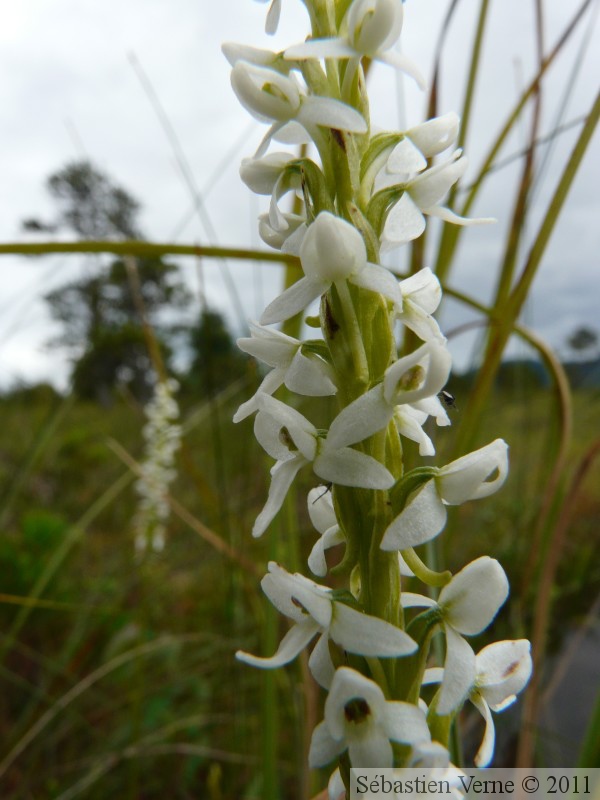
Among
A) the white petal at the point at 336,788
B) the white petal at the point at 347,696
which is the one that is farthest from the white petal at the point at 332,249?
the white petal at the point at 336,788

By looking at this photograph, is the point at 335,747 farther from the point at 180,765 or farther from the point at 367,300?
the point at 180,765

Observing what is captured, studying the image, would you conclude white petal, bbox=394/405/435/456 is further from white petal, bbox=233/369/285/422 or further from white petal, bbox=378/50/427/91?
white petal, bbox=378/50/427/91

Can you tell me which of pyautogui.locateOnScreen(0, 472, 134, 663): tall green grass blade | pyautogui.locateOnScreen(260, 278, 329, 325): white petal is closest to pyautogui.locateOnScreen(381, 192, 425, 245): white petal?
pyautogui.locateOnScreen(260, 278, 329, 325): white petal

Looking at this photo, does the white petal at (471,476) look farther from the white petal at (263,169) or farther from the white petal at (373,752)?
the white petal at (263,169)

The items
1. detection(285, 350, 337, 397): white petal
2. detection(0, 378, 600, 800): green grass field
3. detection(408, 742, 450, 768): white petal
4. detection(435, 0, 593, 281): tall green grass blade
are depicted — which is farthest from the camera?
detection(0, 378, 600, 800): green grass field

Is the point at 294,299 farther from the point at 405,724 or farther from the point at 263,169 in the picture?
the point at 405,724
